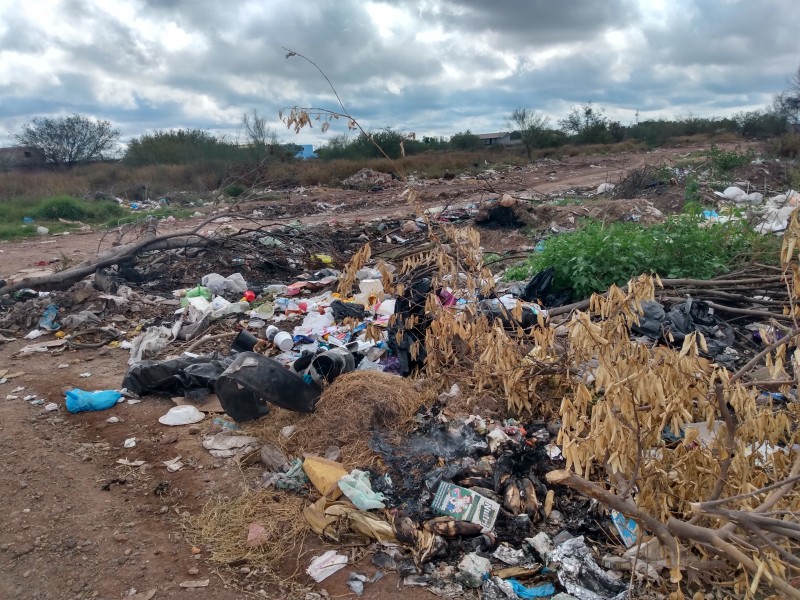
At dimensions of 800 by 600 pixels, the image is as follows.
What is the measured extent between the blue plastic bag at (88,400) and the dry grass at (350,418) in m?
1.19

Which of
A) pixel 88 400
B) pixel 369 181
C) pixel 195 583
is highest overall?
pixel 369 181

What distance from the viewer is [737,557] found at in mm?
1784

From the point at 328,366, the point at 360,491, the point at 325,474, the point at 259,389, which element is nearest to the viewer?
the point at 360,491

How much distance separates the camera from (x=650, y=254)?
5496mm

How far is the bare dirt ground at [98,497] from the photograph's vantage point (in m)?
2.55

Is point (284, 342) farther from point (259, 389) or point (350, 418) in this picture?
point (350, 418)

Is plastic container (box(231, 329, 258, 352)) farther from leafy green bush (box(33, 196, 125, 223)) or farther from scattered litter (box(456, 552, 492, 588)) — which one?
leafy green bush (box(33, 196, 125, 223))

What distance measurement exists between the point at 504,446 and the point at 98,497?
2126mm

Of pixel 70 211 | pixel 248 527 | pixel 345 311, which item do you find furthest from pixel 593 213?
pixel 70 211

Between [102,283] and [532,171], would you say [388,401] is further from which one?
[532,171]

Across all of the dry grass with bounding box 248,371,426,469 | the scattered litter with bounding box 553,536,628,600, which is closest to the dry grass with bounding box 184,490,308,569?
the dry grass with bounding box 248,371,426,469

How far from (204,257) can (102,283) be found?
1.34m

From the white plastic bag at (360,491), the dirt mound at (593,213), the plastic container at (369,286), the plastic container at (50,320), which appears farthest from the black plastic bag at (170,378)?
the dirt mound at (593,213)

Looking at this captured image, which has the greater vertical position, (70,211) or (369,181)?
(369,181)
